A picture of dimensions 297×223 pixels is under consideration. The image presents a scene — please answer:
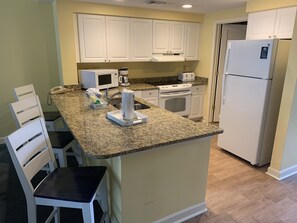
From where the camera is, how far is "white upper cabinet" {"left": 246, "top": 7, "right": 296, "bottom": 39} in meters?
2.88

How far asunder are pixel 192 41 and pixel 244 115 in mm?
2113

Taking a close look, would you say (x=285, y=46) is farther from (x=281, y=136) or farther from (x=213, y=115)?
(x=213, y=115)

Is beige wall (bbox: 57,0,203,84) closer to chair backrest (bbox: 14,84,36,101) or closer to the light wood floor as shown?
chair backrest (bbox: 14,84,36,101)

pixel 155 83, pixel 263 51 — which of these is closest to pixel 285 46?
pixel 263 51

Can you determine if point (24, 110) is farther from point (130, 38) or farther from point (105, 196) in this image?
point (130, 38)

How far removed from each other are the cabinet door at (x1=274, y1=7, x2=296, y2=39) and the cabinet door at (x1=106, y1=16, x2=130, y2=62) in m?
2.25

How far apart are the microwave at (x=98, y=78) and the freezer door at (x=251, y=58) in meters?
1.82

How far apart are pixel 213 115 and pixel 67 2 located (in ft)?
→ 11.2

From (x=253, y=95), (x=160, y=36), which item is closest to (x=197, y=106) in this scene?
(x=160, y=36)

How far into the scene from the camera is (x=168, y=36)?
4207mm

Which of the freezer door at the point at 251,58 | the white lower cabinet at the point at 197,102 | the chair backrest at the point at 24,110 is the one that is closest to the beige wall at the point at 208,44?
the white lower cabinet at the point at 197,102

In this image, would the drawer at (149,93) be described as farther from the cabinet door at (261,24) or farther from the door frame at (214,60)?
the cabinet door at (261,24)

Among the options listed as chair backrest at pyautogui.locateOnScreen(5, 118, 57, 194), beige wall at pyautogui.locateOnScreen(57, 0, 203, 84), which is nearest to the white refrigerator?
beige wall at pyautogui.locateOnScreen(57, 0, 203, 84)

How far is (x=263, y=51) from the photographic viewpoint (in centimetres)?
270
